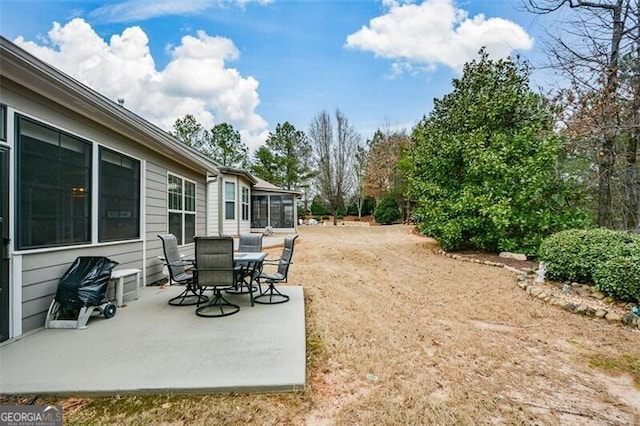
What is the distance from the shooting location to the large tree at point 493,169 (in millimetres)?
8836

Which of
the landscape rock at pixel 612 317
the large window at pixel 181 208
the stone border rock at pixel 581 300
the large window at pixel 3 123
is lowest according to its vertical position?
the landscape rock at pixel 612 317

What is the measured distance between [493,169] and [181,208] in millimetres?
8103

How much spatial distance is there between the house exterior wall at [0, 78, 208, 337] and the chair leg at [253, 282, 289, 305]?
76.7 inches

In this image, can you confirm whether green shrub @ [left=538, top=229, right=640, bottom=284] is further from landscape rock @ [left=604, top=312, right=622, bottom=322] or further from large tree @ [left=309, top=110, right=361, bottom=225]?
large tree @ [left=309, top=110, right=361, bottom=225]

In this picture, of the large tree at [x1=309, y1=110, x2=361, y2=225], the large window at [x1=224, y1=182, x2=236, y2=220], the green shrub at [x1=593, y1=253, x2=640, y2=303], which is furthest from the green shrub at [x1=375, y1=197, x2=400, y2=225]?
the green shrub at [x1=593, y1=253, x2=640, y2=303]

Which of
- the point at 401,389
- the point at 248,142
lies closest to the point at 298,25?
the point at 401,389

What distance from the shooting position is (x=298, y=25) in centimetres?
899

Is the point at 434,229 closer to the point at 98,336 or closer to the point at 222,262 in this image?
the point at 222,262

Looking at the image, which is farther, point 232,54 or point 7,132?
point 232,54

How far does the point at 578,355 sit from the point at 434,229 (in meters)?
7.18

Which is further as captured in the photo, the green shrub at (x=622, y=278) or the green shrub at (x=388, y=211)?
the green shrub at (x=388, y=211)

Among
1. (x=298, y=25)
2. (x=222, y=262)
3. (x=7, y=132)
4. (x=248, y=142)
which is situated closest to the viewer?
(x=7, y=132)

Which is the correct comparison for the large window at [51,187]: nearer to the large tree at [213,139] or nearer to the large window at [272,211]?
the large window at [272,211]

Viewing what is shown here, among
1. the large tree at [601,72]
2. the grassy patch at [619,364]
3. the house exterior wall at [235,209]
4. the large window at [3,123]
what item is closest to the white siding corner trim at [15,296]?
the large window at [3,123]
